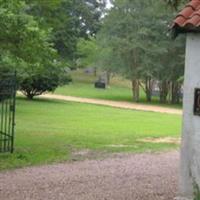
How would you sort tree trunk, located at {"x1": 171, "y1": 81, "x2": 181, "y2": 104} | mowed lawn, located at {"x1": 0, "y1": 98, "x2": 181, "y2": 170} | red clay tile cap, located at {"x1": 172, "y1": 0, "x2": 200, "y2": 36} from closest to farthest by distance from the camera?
red clay tile cap, located at {"x1": 172, "y1": 0, "x2": 200, "y2": 36}
mowed lawn, located at {"x1": 0, "y1": 98, "x2": 181, "y2": 170}
tree trunk, located at {"x1": 171, "y1": 81, "x2": 181, "y2": 104}

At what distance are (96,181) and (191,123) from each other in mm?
3112

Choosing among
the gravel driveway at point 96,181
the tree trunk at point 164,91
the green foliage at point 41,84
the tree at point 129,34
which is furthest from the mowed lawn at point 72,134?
the tree trunk at point 164,91

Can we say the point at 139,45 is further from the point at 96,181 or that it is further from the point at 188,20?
the point at 188,20

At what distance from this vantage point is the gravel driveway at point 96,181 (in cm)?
964

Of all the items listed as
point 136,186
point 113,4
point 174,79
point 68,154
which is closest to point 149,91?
point 174,79

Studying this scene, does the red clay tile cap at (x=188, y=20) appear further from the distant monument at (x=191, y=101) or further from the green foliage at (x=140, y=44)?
the green foliage at (x=140, y=44)

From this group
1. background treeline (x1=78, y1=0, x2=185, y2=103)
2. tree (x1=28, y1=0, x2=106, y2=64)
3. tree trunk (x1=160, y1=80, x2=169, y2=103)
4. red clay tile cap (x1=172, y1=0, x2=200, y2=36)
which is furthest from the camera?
tree (x1=28, y1=0, x2=106, y2=64)

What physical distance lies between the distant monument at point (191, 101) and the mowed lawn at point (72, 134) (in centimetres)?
520

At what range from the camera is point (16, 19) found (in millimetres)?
13391

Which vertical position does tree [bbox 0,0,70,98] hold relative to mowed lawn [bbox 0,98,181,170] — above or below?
above

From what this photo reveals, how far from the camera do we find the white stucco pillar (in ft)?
27.7

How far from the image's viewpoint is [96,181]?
11086mm

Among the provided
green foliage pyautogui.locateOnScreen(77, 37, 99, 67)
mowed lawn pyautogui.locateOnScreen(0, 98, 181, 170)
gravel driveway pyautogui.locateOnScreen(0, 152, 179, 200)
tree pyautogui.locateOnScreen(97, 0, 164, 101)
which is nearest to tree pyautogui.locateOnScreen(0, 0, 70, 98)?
mowed lawn pyautogui.locateOnScreen(0, 98, 181, 170)

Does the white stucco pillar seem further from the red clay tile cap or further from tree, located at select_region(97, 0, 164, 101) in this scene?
tree, located at select_region(97, 0, 164, 101)
